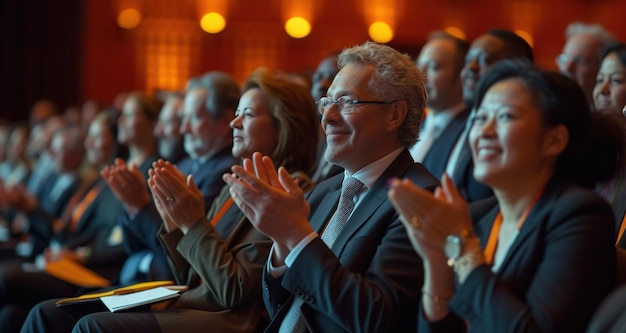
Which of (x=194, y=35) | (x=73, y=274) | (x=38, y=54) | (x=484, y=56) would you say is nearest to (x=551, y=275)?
(x=484, y=56)

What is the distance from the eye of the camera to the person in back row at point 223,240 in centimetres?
284

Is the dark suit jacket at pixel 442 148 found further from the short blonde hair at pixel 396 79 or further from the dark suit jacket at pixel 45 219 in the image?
the dark suit jacket at pixel 45 219

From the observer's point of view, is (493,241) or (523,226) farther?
(493,241)

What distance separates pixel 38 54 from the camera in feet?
37.6

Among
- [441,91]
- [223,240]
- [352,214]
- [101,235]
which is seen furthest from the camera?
[101,235]

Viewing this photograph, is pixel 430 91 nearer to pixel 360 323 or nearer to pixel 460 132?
pixel 460 132

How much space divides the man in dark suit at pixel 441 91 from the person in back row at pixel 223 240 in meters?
0.96

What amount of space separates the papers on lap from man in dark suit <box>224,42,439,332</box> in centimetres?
47

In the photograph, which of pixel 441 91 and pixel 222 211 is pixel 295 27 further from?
pixel 222 211

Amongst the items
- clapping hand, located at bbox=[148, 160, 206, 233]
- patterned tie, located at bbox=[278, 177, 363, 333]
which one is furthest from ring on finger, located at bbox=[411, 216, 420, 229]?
clapping hand, located at bbox=[148, 160, 206, 233]

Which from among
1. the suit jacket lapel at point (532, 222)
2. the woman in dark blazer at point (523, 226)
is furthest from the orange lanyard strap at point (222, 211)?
the suit jacket lapel at point (532, 222)

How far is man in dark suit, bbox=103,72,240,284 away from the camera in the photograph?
3.74 m

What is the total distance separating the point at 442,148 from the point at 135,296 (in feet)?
5.40

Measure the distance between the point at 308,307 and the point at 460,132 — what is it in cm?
176
